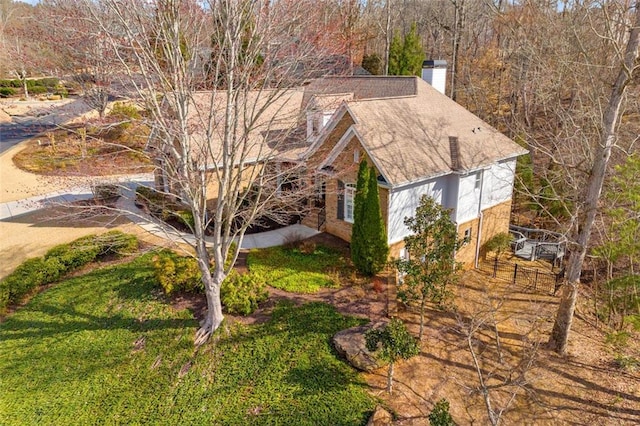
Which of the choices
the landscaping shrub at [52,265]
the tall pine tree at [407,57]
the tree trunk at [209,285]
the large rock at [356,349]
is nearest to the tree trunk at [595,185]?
the large rock at [356,349]

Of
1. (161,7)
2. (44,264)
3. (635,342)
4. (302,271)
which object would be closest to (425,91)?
(302,271)

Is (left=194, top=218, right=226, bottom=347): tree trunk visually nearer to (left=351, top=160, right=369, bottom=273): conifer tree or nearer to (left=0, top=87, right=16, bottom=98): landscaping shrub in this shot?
(left=351, top=160, right=369, bottom=273): conifer tree

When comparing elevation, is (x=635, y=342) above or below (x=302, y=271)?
below

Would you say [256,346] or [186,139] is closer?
[186,139]

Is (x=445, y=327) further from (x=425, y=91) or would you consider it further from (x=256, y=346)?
(x=425, y=91)

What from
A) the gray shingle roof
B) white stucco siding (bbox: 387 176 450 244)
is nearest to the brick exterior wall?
white stucco siding (bbox: 387 176 450 244)

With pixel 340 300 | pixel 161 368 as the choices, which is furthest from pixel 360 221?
pixel 161 368

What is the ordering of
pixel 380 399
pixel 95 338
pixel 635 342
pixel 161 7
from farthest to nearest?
pixel 635 342 → pixel 95 338 → pixel 380 399 → pixel 161 7

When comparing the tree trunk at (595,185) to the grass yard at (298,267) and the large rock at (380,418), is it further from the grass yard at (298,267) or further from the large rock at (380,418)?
the grass yard at (298,267)
